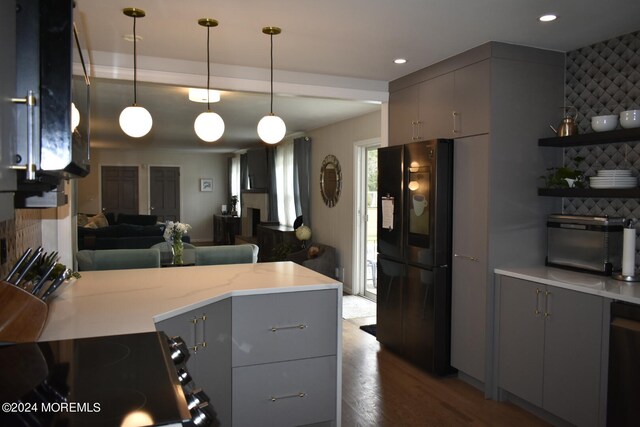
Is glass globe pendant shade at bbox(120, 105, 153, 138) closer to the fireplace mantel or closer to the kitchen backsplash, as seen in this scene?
the kitchen backsplash

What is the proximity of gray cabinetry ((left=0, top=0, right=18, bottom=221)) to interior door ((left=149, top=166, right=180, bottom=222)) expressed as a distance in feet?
39.3

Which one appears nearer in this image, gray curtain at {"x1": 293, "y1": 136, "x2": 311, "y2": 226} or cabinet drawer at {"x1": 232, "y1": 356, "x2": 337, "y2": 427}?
cabinet drawer at {"x1": 232, "y1": 356, "x2": 337, "y2": 427}

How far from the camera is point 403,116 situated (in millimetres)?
4207

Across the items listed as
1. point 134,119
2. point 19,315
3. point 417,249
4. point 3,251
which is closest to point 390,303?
point 417,249

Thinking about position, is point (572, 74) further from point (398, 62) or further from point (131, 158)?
point (131, 158)

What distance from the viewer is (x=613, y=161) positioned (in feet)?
10.4

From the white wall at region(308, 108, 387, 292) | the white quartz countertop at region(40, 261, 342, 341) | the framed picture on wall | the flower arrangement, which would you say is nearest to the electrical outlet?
the white quartz countertop at region(40, 261, 342, 341)

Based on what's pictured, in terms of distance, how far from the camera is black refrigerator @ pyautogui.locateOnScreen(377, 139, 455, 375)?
3615mm

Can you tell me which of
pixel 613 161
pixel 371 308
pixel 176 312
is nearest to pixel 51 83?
pixel 176 312

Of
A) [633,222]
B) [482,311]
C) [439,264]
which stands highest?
[633,222]

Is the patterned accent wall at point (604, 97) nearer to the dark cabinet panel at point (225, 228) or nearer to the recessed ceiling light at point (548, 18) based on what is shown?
the recessed ceiling light at point (548, 18)

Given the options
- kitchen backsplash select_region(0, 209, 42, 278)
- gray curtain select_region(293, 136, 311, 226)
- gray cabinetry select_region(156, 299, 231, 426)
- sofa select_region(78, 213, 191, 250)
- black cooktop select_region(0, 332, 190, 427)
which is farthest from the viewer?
gray curtain select_region(293, 136, 311, 226)

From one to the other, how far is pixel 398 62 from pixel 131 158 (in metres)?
9.94

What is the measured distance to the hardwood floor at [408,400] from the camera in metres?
2.97
